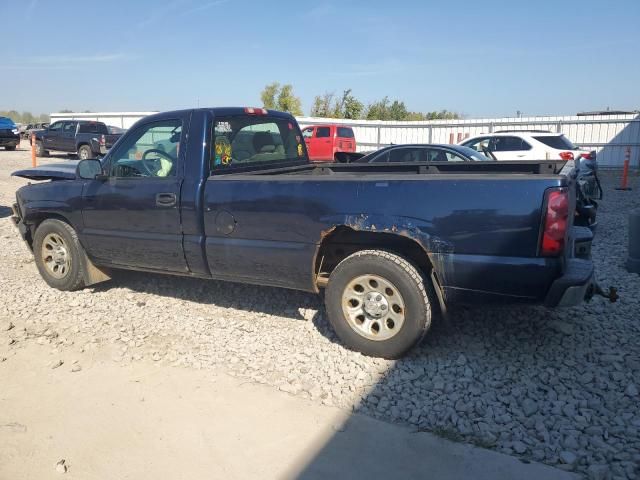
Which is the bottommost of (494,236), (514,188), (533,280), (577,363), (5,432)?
(5,432)

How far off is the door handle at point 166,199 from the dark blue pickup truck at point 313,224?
13mm

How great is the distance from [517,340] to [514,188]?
1.43m

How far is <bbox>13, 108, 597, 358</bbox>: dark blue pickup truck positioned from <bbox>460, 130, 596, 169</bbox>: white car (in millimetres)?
9753

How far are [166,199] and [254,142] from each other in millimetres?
1059

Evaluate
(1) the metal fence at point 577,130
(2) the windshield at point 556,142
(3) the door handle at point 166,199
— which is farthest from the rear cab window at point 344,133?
(3) the door handle at point 166,199

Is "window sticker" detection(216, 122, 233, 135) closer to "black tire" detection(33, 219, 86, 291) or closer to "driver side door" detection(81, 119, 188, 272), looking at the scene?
"driver side door" detection(81, 119, 188, 272)

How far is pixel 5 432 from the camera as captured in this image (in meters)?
3.32

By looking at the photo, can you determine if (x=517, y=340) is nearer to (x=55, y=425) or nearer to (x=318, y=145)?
(x=55, y=425)

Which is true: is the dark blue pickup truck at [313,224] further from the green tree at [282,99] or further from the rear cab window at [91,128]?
the green tree at [282,99]

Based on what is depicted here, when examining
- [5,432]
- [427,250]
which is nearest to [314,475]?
[427,250]

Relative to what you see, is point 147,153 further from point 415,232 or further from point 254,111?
point 415,232

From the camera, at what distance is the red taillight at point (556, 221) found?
3.32 meters

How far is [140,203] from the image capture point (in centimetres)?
490

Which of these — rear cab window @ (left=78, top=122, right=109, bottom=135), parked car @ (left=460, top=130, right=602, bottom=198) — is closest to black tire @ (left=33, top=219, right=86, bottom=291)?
parked car @ (left=460, top=130, right=602, bottom=198)
